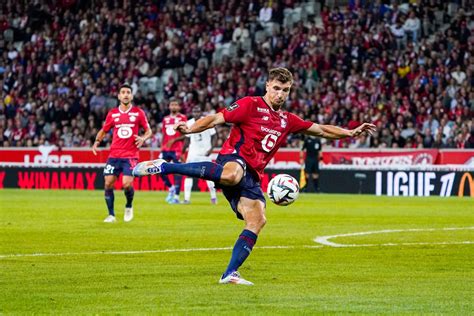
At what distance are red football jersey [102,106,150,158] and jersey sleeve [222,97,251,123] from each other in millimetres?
9576

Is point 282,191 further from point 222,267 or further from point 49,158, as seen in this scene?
point 49,158

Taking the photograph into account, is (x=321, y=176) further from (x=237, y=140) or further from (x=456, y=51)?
(x=237, y=140)

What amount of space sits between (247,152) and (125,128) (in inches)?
382

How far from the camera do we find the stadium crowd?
36656mm

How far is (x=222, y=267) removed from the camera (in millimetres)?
12086

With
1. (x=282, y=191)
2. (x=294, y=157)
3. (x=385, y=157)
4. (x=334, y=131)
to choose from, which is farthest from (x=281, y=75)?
(x=294, y=157)

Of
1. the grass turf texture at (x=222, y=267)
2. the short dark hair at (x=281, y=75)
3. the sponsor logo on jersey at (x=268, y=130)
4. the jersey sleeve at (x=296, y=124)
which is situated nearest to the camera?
the grass turf texture at (x=222, y=267)

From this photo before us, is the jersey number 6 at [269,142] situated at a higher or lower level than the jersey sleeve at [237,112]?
lower

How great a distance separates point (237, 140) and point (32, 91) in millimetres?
36336

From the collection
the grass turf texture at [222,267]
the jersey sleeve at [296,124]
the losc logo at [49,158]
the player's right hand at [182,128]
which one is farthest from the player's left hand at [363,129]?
the losc logo at [49,158]

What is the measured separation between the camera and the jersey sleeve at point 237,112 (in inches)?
426

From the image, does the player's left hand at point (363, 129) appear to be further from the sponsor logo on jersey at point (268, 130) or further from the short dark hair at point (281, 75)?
the short dark hair at point (281, 75)

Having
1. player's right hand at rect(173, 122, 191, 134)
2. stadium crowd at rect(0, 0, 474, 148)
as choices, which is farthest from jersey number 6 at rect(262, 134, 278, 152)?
stadium crowd at rect(0, 0, 474, 148)

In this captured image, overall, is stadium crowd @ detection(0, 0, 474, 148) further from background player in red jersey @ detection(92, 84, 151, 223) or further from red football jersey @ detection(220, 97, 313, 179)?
red football jersey @ detection(220, 97, 313, 179)
